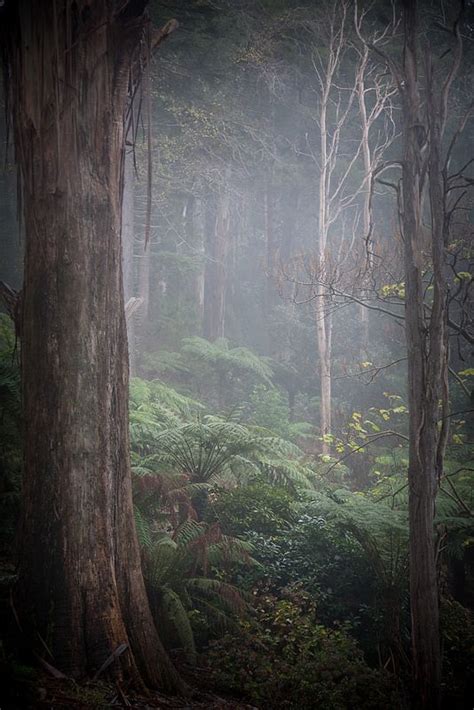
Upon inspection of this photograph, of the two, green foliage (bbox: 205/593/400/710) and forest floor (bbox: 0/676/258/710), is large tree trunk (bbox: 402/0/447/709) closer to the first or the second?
green foliage (bbox: 205/593/400/710)

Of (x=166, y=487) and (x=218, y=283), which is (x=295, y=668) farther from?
(x=218, y=283)

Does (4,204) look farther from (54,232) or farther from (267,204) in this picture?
(54,232)

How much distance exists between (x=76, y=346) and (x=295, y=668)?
3.39 m

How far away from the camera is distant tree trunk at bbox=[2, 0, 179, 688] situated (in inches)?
126

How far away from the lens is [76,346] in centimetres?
336

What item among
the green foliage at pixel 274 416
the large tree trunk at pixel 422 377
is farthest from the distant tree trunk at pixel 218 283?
the large tree trunk at pixel 422 377

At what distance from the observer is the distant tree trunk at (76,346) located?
3.21 meters

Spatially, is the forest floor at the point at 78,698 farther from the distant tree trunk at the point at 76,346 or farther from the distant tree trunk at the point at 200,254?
the distant tree trunk at the point at 200,254

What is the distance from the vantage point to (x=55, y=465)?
326 cm

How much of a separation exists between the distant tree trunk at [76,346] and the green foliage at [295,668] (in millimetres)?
981

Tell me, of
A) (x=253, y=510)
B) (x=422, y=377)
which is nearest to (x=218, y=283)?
(x=253, y=510)

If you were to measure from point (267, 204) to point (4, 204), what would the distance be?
11417mm

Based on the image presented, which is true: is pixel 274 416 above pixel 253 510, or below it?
above

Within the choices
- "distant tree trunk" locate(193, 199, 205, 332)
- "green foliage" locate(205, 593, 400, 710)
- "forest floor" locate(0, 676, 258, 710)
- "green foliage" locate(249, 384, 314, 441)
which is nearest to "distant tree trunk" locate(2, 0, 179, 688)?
"forest floor" locate(0, 676, 258, 710)
